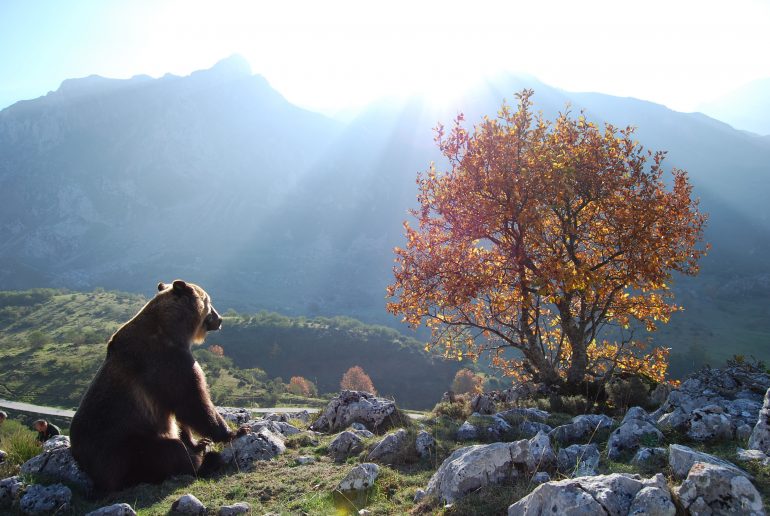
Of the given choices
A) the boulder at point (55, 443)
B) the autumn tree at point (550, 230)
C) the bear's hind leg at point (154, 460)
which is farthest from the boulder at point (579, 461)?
the boulder at point (55, 443)

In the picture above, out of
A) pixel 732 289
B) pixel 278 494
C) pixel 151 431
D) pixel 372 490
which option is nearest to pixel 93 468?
pixel 151 431

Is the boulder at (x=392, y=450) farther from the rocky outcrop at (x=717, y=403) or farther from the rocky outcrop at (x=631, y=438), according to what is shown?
the rocky outcrop at (x=717, y=403)

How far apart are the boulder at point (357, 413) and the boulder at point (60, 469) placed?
5463mm

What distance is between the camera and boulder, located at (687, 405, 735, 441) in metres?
7.28

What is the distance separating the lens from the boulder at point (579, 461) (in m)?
6.06

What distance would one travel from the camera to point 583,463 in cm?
627

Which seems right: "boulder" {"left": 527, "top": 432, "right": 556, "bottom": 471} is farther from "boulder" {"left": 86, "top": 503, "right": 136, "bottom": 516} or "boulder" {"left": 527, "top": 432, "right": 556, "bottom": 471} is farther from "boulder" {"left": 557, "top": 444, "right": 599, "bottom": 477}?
"boulder" {"left": 86, "top": 503, "right": 136, "bottom": 516}

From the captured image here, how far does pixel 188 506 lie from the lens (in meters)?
6.41

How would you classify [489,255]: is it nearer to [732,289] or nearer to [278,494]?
[278,494]

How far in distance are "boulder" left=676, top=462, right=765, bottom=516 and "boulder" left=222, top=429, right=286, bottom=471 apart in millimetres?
6693

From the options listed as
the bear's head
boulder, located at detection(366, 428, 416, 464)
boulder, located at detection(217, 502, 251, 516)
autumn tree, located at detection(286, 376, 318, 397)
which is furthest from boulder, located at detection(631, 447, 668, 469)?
autumn tree, located at detection(286, 376, 318, 397)

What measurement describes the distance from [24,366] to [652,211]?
89207mm

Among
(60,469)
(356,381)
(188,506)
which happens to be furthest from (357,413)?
(356,381)

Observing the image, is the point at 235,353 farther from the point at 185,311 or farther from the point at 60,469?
the point at 60,469
